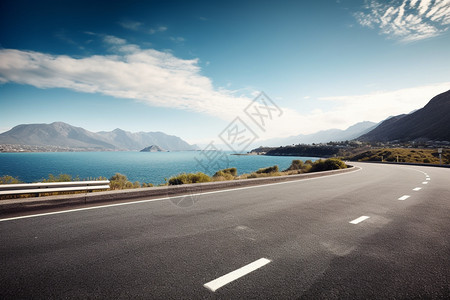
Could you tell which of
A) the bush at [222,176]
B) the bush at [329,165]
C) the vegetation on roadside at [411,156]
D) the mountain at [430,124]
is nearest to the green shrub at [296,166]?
the bush at [329,165]

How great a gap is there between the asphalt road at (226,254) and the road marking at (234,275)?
13 mm

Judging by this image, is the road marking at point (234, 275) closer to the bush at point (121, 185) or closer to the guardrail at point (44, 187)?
the guardrail at point (44, 187)

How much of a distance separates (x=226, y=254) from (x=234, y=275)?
0.56 metres

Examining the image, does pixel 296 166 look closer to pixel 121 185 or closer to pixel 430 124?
pixel 121 185

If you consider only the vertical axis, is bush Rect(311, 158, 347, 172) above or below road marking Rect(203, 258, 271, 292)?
below

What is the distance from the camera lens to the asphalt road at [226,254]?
233cm

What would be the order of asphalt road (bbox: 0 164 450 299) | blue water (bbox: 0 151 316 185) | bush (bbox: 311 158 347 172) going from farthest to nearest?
blue water (bbox: 0 151 316 185) → bush (bbox: 311 158 347 172) → asphalt road (bbox: 0 164 450 299)

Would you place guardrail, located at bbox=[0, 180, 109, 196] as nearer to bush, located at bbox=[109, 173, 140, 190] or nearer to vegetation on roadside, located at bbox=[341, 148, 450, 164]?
bush, located at bbox=[109, 173, 140, 190]

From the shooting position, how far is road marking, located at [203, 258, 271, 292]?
7.74 feet

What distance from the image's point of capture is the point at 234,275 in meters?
2.56

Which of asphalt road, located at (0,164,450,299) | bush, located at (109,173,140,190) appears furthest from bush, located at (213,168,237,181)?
asphalt road, located at (0,164,450,299)

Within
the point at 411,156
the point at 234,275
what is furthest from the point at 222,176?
the point at 411,156

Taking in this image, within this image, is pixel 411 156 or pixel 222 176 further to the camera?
pixel 411 156

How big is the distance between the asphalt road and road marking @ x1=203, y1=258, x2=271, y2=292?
0.04ft
